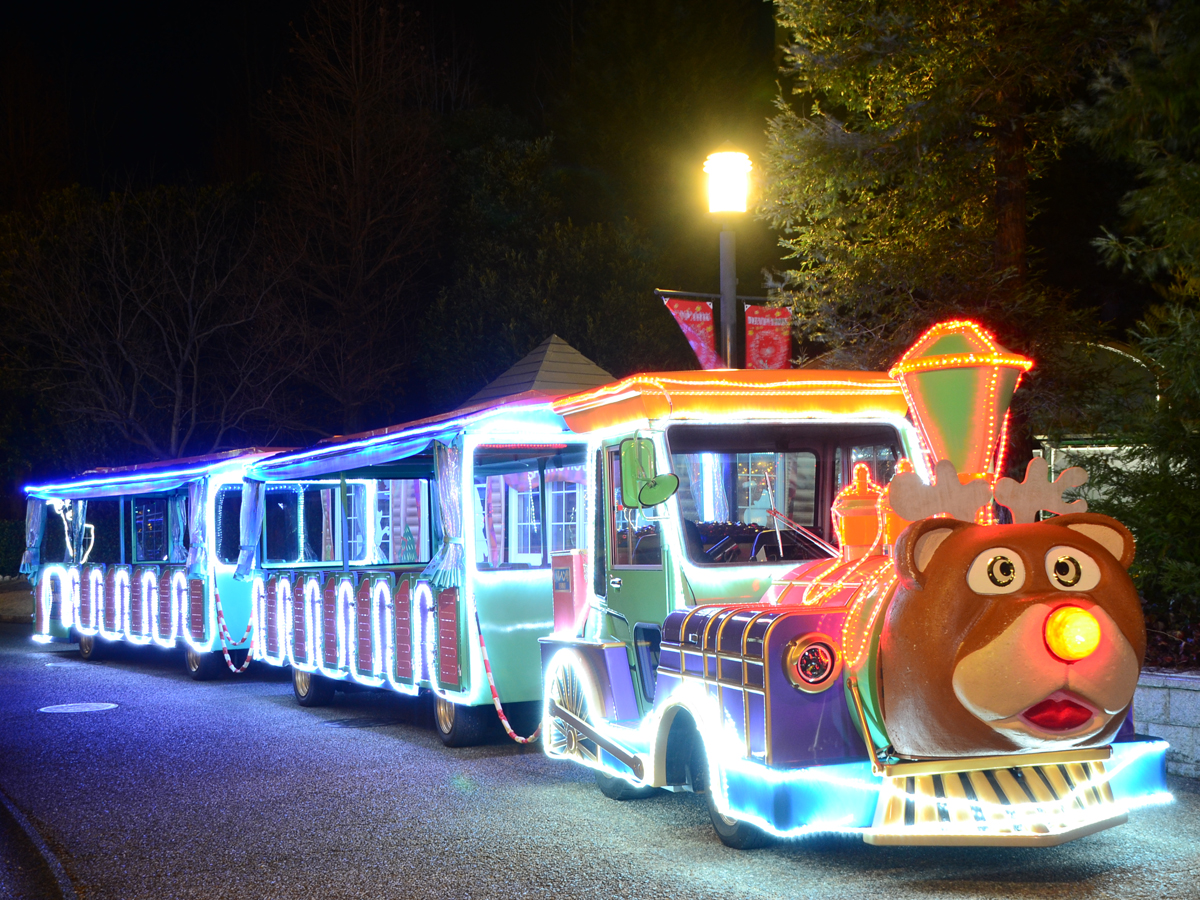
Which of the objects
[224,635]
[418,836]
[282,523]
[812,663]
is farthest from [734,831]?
[282,523]

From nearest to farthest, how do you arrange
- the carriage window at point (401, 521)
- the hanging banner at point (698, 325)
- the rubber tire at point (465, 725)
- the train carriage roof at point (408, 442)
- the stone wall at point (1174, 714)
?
the stone wall at point (1174, 714) → the train carriage roof at point (408, 442) → the rubber tire at point (465, 725) → the hanging banner at point (698, 325) → the carriage window at point (401, 521)

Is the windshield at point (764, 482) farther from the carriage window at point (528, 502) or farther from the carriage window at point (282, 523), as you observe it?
the carriage window at point (282, 523)

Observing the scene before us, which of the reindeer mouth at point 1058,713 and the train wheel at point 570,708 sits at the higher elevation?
the reindeer mouth at point 1058,713

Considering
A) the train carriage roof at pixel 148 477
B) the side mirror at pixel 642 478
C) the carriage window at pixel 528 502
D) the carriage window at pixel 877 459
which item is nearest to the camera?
the side mirror at pixel 642 478

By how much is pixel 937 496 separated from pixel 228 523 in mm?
12889

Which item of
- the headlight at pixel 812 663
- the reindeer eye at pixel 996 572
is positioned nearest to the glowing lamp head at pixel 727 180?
the headlight at pixel 812 663

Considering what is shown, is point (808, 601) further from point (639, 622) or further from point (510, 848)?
point (510, 848)

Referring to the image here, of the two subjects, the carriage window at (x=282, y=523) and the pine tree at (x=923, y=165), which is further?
the carriage window at (x=282, y=523)

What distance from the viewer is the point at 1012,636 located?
4.93m

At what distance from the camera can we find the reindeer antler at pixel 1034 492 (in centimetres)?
544

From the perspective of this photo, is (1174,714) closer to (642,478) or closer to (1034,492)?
(1034,492)

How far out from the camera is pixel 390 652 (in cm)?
1093

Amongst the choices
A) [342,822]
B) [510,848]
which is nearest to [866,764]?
[510,848]

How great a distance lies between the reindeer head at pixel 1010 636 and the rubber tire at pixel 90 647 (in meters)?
15.1
